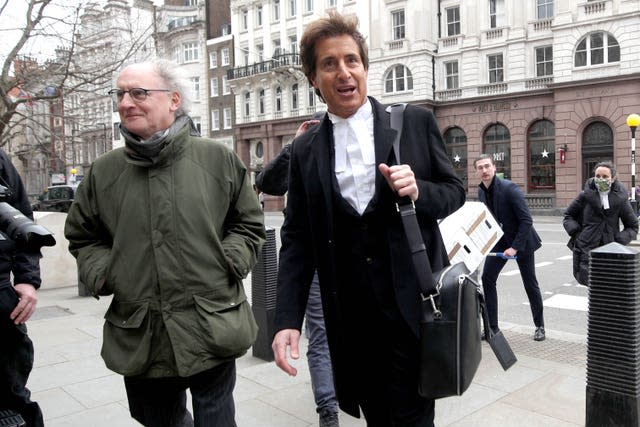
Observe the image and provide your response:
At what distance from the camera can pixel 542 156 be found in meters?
31.3

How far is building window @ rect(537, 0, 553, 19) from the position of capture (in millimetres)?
31109

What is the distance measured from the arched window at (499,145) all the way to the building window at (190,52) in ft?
99.2

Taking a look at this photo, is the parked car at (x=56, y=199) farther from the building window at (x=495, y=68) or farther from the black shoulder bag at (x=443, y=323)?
the black shoulder bag at (x=443, y=323)

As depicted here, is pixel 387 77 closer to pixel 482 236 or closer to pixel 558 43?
pixel 558 43

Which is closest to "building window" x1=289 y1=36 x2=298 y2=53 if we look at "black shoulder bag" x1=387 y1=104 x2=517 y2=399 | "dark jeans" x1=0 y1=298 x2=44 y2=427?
"dark jeans" x1=0 y1=298 x2=44 y2=427

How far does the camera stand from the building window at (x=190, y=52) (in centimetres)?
5272

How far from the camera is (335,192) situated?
7.47 feet

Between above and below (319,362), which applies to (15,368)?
above

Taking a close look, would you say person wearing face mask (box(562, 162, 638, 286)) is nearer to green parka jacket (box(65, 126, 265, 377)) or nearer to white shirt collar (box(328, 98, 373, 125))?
white shirt collar (box(328, 98, 373, 125))

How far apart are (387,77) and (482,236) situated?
33.1 metres

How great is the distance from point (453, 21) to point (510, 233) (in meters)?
31.6

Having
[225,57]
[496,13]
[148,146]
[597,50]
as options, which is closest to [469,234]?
[148,146]

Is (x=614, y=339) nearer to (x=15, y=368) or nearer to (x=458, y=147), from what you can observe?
(x=15, y=368)

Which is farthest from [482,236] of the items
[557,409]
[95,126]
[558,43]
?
[558,43]
